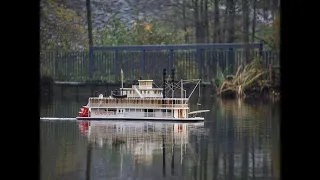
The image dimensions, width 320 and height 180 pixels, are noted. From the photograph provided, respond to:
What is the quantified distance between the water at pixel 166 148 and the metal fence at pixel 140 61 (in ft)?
7.36

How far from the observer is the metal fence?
8.93 m

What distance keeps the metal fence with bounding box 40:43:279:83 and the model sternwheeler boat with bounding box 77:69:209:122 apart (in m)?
2.25

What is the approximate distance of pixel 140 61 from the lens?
927 cm

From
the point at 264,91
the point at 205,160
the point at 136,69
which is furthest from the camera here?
the point at 136,69

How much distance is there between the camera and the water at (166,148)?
300 cm

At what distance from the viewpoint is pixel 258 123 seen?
5.51 meters

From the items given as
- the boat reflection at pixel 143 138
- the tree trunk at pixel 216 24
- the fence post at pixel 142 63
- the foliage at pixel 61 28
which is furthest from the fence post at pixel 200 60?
the boat reflection at pixel 143 138

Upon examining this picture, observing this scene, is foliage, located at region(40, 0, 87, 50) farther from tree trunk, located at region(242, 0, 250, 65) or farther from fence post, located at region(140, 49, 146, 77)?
tree trunk, located at region(242, 0, 250, 65)

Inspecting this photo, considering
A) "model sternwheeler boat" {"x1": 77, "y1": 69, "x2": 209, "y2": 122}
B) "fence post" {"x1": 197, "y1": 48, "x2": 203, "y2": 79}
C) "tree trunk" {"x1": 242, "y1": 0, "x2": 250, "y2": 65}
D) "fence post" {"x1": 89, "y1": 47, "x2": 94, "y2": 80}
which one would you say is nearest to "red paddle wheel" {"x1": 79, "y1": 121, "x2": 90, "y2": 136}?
"model sternwheeler boat" {"x1": 77, "y1": 69, "x2": 209, "y2": 122}

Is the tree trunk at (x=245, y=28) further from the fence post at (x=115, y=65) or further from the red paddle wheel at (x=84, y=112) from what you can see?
the red paddle wheel at (x=84, y=112)
